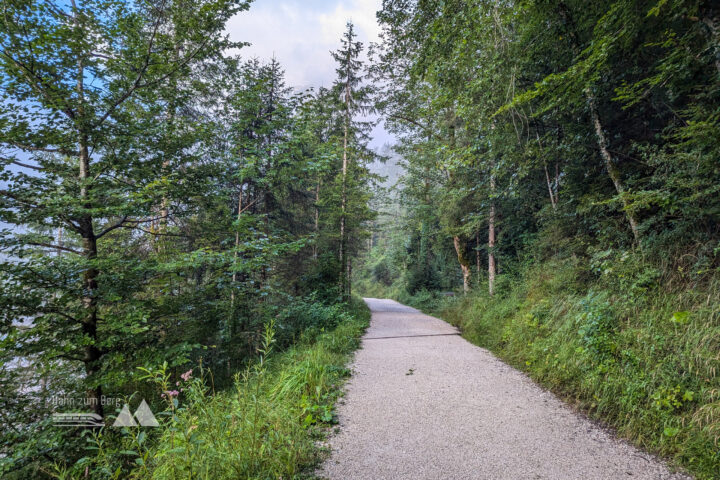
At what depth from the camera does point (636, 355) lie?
2.97 metres

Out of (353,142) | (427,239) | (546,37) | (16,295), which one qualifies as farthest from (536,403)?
(427,239)

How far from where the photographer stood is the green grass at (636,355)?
7.45 ft

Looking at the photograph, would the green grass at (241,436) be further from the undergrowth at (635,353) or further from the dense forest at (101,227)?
the undergrowth at (635,353)

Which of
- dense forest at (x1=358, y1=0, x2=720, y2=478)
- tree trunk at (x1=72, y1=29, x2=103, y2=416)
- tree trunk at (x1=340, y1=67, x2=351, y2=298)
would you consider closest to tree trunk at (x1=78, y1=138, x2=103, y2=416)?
tree trunk at (x1=72, y1=29, x2=103, y2=416)

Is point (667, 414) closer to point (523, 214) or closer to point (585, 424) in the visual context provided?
point (585, 424)

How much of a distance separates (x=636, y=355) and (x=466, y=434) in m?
2.28

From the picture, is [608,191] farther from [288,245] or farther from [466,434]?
[288,245]

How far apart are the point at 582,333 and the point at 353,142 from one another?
11185mm

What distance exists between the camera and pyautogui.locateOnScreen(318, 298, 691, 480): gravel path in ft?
6.83

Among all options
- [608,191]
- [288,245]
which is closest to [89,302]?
[288,245]

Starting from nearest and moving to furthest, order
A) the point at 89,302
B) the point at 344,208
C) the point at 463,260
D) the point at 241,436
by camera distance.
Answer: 1. the point at 241,436
2. the point at 89,302
3. the point at 344,208
4. the point at 463,260

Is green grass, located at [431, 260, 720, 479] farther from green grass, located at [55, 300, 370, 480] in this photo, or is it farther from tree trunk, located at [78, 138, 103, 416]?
tree trunk, located at [78, 138, 103, 416]

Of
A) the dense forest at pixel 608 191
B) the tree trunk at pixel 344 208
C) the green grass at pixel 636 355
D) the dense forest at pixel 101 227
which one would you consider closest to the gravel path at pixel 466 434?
the green grass at pixel 636 355

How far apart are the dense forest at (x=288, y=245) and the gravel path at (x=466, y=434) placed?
33 centimetres
